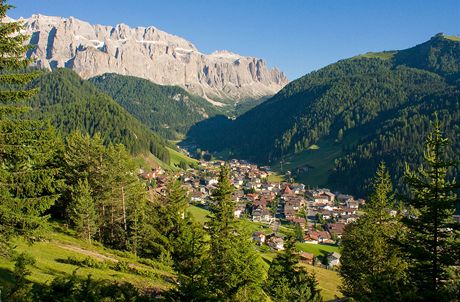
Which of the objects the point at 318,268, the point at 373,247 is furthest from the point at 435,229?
the point at 318,268

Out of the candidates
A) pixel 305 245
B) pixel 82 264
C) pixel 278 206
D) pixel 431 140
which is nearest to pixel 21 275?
pixel 82 264

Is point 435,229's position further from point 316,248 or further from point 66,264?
point 316,248

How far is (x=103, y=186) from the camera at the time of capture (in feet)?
160

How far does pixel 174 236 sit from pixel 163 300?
25492 millimetres

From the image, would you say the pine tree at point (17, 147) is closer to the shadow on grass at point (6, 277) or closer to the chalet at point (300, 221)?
the shadow on grass at point (6, 277)

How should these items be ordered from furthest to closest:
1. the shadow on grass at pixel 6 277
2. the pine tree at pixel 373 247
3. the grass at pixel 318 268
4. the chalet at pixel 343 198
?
the chalet at pixel 343 198 < the grass at pixel 318 268 < the pine tree at pixel 373 247 < the shadow on grass at pixel 6 277

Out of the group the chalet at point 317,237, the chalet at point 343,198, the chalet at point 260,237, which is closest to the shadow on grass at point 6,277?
the chalet at point 260,237

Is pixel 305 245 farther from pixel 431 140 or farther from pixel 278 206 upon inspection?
pixel 431 140

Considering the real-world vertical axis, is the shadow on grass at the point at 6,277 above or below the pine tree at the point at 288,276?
above

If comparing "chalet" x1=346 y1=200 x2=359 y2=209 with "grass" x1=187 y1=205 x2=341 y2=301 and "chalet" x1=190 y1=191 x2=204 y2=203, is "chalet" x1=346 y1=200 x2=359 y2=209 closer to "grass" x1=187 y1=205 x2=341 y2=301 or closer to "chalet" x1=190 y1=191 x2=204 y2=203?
"grass" x1=187 y1=205 x2=341 y2=301

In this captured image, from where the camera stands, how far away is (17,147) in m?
18.3

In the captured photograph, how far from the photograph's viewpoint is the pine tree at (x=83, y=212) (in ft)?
137

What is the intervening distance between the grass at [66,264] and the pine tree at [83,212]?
1.80m

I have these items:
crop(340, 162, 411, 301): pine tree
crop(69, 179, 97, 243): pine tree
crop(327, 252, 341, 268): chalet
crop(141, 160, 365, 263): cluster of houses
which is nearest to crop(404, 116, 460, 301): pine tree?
crop(340, 162, 411, 301): pine tree
